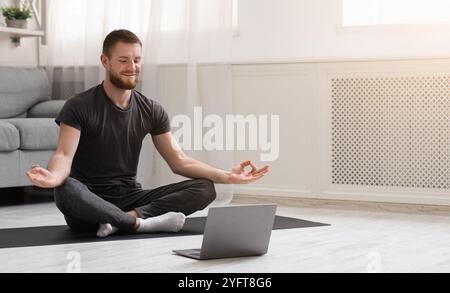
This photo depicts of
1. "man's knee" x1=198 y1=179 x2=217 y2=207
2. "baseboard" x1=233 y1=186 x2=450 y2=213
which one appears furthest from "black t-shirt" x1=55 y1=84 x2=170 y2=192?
"baseboard" x1=233 y1=186 x2=450 y2=213

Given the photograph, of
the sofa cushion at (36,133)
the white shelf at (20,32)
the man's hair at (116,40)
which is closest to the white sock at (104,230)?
A: the man's hair at (116,40)

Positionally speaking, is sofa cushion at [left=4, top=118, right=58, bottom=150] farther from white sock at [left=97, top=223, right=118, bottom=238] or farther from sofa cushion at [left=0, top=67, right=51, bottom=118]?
white sock at [left=97, top=223, right=118, bottom=238]

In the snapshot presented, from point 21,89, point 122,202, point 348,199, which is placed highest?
point 21,89

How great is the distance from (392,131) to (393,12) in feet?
2.19

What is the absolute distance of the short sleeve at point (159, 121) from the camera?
3.47 metres

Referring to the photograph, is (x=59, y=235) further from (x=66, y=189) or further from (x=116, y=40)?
(x=116, y=40)

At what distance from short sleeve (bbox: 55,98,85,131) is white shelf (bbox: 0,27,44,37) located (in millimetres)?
2180

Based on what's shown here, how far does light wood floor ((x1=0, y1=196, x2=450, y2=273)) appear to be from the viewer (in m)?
2.59

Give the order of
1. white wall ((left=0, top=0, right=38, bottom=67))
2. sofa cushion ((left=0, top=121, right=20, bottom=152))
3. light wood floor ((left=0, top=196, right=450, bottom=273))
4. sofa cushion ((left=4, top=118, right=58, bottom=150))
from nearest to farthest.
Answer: light wood floor ((left=0, top=196, right=450, bottom=273)) < sofa cushion ((left=0, top=121, right=20, bottom=152)) < sofa cushion ((left=4, top=118, right=58, bottom=150)) < white wall ((left=0, top=0, right=38, bottom=67))

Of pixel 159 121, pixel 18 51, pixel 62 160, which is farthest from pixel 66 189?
pixel 18 51

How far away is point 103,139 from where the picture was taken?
3330mm

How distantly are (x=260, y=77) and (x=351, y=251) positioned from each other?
2032 mm

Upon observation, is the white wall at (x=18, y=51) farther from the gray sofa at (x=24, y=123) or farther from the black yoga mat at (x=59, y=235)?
the black yoga mat at (x=59, y=235)
